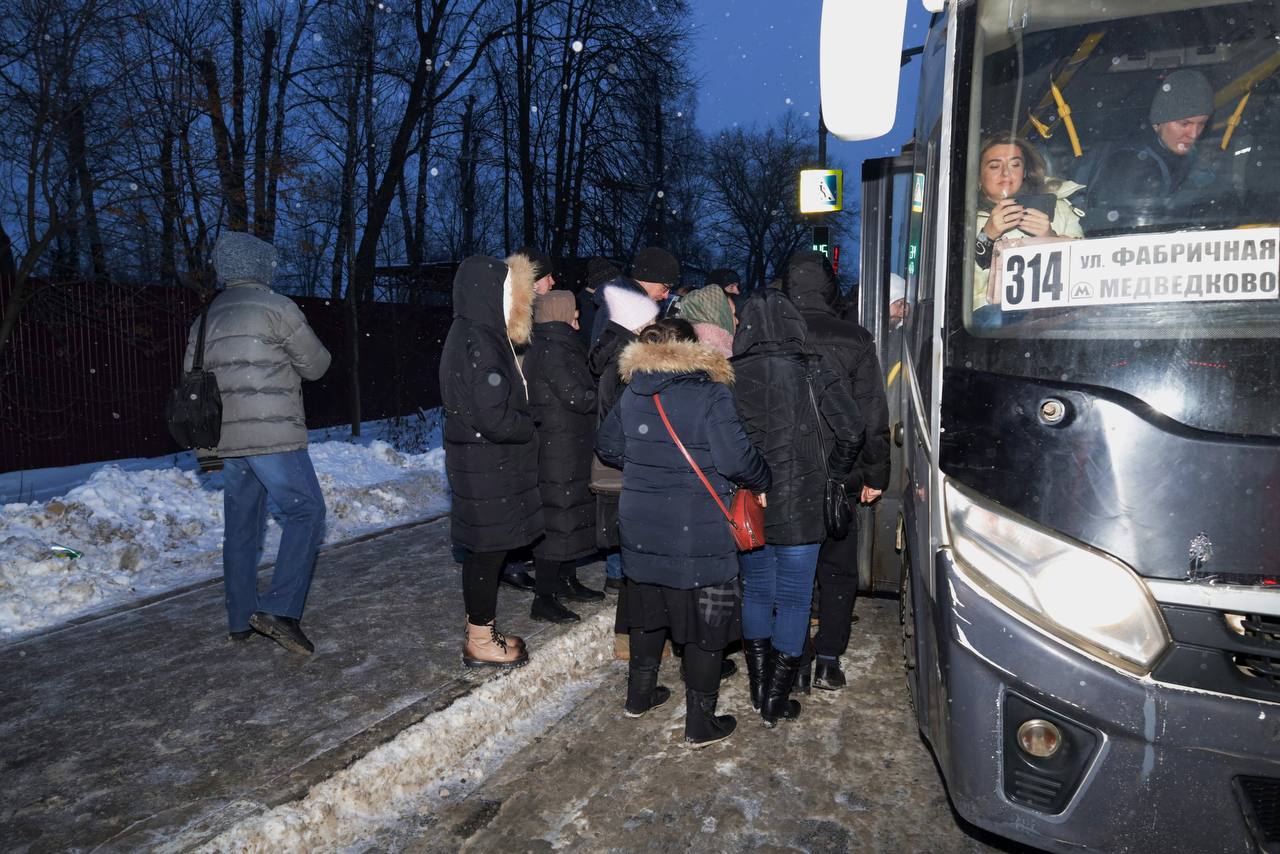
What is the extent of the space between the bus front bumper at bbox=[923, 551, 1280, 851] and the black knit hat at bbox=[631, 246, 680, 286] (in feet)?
11.8

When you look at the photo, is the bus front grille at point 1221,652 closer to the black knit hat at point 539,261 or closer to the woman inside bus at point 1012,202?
the woman inside bus at point 1012,202

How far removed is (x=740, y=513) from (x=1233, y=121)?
2.19 metres

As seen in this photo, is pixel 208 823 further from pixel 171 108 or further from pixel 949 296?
pixel 171 108

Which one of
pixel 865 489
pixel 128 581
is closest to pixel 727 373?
pixel 865 489

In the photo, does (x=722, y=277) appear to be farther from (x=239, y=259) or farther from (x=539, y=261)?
(x=239, y=259)

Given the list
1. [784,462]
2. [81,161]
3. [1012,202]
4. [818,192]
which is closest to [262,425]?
[784,462]

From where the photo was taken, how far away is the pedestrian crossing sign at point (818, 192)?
1231 centimetres

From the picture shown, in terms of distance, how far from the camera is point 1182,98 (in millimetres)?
2697

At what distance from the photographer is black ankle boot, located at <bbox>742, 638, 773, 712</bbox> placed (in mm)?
4301

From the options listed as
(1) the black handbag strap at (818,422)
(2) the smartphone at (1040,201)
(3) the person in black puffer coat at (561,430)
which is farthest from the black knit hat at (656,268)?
(2) the smartphone at (1040,201)

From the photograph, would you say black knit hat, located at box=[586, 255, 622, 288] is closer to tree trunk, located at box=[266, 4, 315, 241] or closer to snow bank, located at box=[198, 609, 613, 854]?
snow bank, located at box=[198, 609, 613, 854]

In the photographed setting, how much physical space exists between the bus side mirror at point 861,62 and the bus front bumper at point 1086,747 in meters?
1.39

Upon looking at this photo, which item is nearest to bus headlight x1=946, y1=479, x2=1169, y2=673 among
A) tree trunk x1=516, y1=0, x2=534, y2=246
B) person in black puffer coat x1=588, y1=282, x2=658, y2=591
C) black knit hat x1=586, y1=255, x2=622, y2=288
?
person in black puffer coat x1=588, y1=282, x2=658, y2=591

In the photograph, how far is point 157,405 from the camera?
44.2 feet
